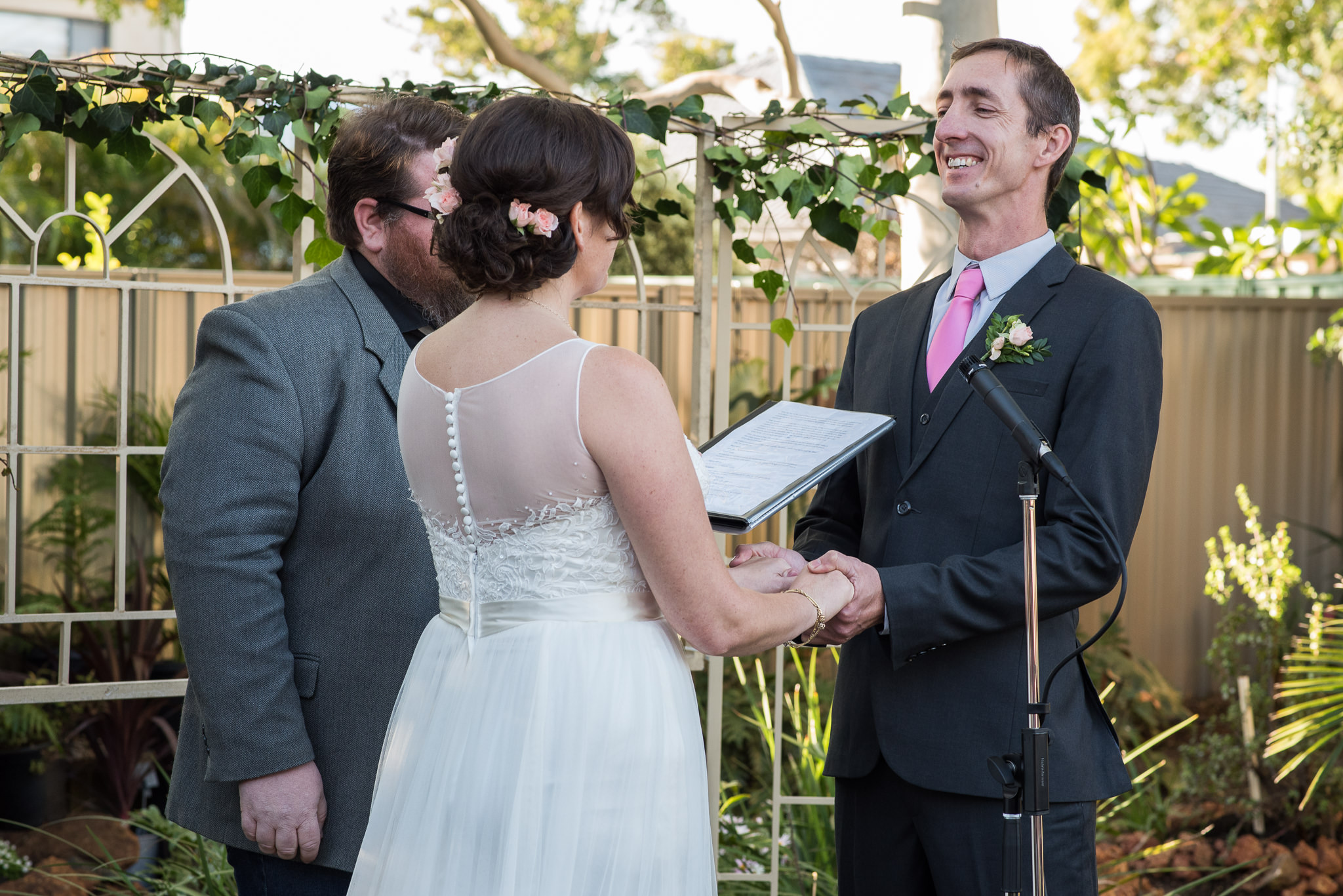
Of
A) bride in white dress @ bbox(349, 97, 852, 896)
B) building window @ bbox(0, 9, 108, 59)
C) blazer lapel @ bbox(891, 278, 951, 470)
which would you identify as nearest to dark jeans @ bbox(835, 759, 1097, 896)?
bride in white dress @ bbox(349, 97, 852, 896)

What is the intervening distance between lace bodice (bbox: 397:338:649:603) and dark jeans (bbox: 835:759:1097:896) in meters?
0.77

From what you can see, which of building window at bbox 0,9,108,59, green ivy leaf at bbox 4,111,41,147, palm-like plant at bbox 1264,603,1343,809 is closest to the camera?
green ivy leaf at bbox 4,111,41,147

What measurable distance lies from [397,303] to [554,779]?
1.01 meters

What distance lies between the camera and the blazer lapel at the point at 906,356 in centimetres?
218

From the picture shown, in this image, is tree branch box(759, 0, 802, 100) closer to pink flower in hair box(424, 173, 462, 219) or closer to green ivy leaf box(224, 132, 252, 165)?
green ivy leaf box(224, 132, 252, 165)

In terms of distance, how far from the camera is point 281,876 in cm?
201

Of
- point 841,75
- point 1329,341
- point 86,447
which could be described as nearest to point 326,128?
point 86,447

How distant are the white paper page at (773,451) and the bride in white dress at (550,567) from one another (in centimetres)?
21

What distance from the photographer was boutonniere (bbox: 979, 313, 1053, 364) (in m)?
2.03

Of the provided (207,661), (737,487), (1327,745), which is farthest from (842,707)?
(1327,745)

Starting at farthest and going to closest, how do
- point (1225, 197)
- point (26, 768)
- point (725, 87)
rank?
1. point (1225, 197)
2. point (725, 87)
3. point (26, 768)

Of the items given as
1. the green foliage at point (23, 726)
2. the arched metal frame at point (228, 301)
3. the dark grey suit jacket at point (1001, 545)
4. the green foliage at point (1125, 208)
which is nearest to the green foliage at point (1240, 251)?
the green foliage at point (1125, 208)

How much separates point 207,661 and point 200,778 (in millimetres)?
284

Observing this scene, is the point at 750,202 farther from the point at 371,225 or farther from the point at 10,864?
the point at 10,864
